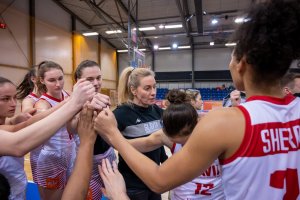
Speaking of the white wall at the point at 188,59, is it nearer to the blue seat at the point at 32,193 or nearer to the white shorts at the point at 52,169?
the blue seat at the point at 32,193

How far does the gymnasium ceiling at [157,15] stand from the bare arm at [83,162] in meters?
10.3

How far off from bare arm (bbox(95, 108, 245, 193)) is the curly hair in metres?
0.18

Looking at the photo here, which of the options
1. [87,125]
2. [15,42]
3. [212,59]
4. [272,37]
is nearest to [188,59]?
[212,59]

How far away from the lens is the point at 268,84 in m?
0.85

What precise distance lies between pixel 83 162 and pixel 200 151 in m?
0.59

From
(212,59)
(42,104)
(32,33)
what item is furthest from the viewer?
(212,59)

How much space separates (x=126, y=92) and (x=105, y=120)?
4.46 feet

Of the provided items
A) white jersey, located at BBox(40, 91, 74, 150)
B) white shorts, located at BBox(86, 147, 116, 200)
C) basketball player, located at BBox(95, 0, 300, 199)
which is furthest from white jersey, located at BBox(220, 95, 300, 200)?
white jersey, located at BBox(40, 91, 74, 150)

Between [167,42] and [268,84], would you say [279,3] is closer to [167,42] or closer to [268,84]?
[268,84]

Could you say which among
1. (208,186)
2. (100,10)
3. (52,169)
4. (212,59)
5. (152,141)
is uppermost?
(100,10)

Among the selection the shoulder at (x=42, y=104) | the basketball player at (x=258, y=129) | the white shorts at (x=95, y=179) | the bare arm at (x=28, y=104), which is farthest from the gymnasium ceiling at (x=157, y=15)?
the basketball player at (x=258, y=129)

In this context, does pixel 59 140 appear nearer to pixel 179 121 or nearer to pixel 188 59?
pixel 179 121

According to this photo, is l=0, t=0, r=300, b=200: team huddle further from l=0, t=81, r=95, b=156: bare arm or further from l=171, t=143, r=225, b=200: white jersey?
l=171, t=143, r=225, b=200: white jersey

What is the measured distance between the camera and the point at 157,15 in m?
13.7
